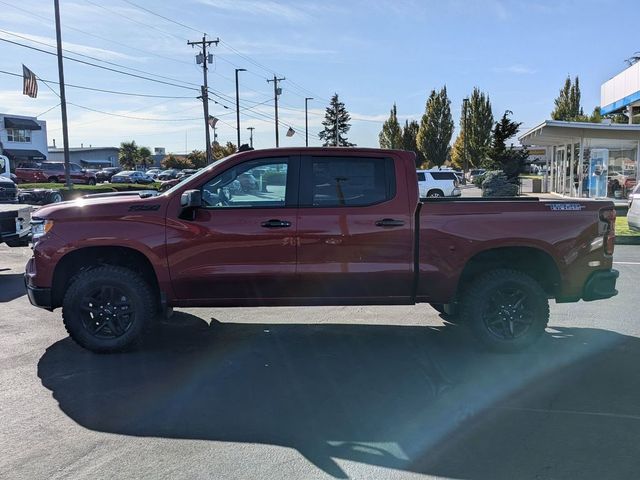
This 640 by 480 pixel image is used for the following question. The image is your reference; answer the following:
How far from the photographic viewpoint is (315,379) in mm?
4961

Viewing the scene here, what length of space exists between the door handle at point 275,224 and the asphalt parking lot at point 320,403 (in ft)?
4.22

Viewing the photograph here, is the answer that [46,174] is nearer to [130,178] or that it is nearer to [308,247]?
[130,178]

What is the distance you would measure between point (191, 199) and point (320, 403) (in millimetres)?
2181

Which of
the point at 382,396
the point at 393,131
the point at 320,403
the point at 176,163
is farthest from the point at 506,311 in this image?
the point at 176,163

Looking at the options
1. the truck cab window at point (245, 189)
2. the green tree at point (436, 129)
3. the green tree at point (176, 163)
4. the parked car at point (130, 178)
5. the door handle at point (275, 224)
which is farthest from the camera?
the green tree at point (176, 163)

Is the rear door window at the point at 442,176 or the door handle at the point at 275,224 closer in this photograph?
the door handle at the point at 275,224

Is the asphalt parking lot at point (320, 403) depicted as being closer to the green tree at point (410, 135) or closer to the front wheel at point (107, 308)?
the front wheel at point (107, 308)

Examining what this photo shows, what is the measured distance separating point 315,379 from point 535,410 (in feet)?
5.88

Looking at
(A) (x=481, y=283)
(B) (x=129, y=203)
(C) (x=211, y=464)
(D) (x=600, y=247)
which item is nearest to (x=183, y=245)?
(B) (x=129, y=203)

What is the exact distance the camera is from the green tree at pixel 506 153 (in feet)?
101

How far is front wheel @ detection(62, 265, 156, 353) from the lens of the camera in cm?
554

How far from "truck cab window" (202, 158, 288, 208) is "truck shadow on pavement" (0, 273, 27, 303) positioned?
439cm

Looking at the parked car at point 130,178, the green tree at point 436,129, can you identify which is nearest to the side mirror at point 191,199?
the parked car at point 130,178

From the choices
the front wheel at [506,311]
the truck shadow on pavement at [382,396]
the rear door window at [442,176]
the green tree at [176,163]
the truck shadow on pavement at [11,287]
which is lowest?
the truck shadow on pavement at [382,396]
